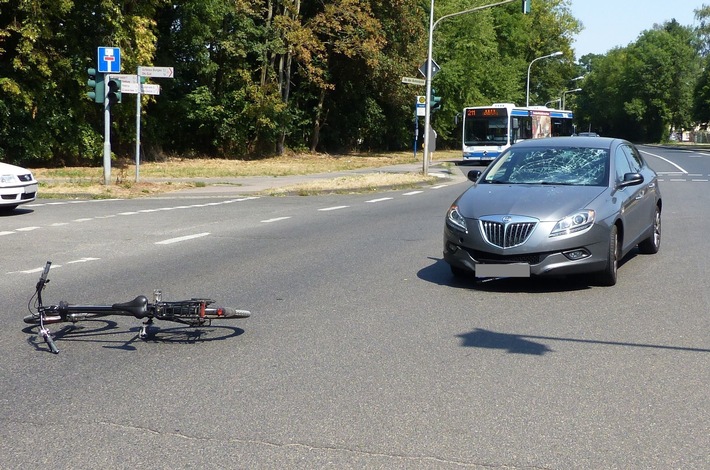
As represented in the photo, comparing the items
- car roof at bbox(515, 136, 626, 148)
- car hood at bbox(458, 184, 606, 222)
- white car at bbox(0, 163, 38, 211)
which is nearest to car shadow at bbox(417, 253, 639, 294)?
car hood at bbox(458, 184, 606, 222)

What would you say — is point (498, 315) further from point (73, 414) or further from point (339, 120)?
point (339, 120)

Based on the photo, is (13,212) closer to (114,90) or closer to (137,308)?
(114,90)

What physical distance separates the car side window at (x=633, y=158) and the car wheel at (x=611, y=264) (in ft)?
6.72

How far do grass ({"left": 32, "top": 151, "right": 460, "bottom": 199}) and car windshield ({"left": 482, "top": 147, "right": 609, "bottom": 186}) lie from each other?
13502 millimetres

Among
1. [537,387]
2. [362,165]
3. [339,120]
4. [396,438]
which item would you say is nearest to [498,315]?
[537,387]

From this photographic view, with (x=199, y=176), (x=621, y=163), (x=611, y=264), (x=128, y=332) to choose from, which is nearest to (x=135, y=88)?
(x=199, y=176)

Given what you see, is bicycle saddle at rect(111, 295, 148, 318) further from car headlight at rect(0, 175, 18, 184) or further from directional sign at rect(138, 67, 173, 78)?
directional sign at rect(138, 67, 173, 78)

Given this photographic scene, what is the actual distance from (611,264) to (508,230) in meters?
1.16

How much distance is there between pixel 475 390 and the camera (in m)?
5.43

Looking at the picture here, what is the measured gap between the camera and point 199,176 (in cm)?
2994

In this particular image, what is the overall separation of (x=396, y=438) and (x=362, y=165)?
36392 mm

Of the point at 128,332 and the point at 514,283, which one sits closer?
the point at 128,332

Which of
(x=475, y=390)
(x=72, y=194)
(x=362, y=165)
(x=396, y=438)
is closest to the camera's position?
(x=396, y=438)

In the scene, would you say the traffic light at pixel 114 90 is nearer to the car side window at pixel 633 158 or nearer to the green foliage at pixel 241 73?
the green foliage at pixel 241 73
